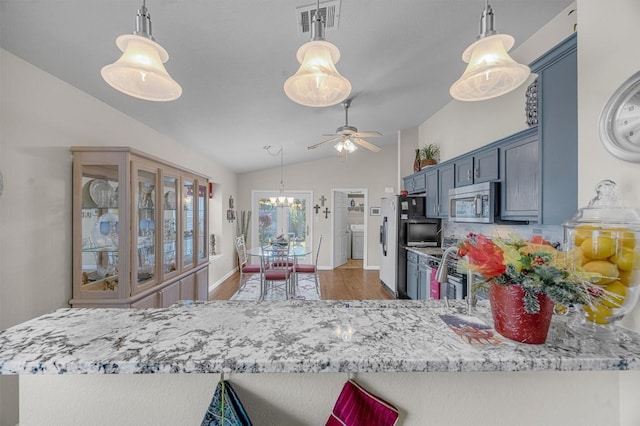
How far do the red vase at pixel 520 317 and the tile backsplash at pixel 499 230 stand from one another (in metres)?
0.53

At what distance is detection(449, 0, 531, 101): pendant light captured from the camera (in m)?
1.07

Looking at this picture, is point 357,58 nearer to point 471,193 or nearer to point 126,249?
point 471,193

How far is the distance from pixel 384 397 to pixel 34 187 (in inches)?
95.6

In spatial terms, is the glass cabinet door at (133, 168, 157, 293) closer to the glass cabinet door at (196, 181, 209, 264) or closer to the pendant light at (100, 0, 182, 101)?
the glass cabinet door at (196, 181, 209, 264)

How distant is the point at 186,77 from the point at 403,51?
1.89 meters

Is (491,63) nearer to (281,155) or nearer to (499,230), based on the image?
(499,230)

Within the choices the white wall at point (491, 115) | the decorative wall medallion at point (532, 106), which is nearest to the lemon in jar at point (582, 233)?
the decorative wall medallion at point (532, 106)

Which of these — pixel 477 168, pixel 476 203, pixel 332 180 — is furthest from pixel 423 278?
pixel 332 180

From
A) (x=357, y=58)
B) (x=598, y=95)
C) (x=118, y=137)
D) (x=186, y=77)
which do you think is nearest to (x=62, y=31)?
(x=186, y=77)

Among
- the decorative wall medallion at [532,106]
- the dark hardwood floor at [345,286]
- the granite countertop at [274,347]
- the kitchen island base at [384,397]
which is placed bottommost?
the dark hardwood floor at [345,286]

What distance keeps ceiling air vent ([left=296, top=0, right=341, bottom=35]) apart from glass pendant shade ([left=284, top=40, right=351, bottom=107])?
30.8 inches

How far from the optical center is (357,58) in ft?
7.82

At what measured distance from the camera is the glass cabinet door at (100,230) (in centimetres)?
210

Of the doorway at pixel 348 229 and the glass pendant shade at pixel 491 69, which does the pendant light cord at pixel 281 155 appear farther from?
the glass pendant shade at pixel 491 69
